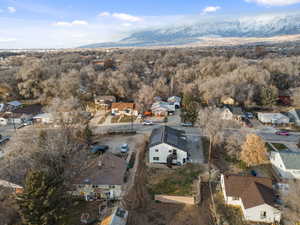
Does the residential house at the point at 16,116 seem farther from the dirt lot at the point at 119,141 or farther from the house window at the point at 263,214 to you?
the house window at the point at 263,214

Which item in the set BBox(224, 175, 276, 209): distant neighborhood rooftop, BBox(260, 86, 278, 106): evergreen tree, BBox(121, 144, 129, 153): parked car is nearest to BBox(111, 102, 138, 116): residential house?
BBox(121, 144, 129, 153): parked car

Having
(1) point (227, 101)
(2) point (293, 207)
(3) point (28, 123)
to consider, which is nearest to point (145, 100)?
(1) point (227, 101)

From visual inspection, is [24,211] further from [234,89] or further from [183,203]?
[234,89]

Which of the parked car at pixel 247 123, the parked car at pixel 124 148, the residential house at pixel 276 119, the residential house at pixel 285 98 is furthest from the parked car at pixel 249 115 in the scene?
the parked car at pixel 124 148

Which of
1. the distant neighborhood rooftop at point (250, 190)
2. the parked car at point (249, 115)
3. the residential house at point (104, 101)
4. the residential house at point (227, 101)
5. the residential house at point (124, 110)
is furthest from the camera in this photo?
the residential house at point (104, 101)

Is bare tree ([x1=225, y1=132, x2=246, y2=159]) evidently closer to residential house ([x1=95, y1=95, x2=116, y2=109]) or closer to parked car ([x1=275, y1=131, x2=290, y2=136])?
parked car ([x1=275, y1=131, x2=290, y2=136])

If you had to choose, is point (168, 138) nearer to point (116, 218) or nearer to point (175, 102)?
point (116, 218)
